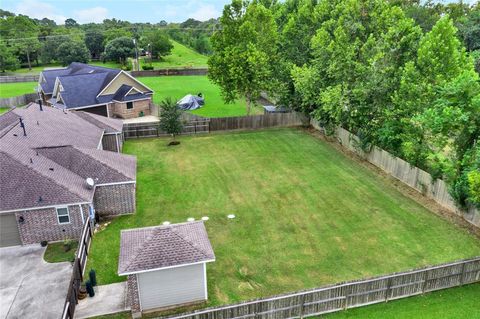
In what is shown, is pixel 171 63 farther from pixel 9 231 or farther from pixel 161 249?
pixel 161 249

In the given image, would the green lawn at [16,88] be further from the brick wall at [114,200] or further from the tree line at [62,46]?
the brick wall at [114,200]

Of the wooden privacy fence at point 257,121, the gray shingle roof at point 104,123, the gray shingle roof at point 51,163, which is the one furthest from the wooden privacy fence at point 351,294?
the wooden privacy fence at point 257,121

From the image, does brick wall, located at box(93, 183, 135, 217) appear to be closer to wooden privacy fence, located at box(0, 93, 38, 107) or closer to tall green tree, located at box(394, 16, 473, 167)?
tall green tree, located at box(394, 16, 473, 167)

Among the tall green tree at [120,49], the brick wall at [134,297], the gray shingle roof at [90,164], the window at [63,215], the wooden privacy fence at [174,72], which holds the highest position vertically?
the tall green tree at [120,49]

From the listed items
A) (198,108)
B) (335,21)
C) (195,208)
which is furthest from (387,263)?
(198,108)

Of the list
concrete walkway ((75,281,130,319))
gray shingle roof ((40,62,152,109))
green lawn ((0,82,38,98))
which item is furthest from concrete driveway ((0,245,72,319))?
green lawn ((0,82,38,98))

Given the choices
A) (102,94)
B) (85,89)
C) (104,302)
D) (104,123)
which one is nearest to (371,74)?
(104,123)
